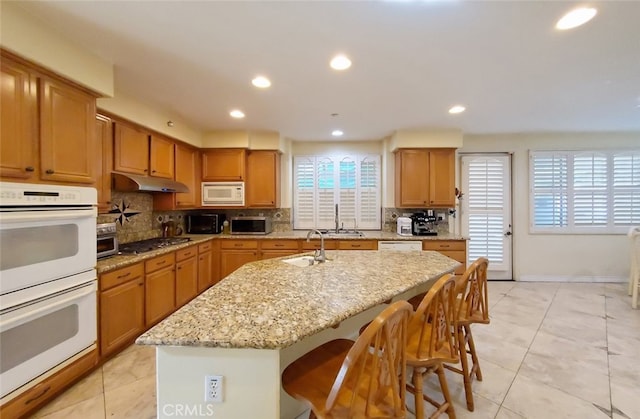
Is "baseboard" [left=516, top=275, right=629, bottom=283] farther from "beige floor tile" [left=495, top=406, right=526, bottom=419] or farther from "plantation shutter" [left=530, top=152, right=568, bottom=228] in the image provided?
"beige floor tile" [left=495, top=406, right=526, bottom=419]

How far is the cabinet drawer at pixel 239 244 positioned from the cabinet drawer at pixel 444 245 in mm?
2499

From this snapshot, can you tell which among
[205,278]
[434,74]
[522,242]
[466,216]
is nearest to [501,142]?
[466,216]

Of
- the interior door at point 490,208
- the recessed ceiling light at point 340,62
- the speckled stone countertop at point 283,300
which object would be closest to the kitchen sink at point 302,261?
the speckled stone countertop at point 283,300

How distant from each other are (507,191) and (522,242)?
0.89m

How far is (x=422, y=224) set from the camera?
421 centimetres

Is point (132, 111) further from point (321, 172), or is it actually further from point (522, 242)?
point (522, 242)

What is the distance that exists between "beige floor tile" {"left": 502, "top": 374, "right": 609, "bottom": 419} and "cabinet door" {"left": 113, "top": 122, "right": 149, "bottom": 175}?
12.6ft

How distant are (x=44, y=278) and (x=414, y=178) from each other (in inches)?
164

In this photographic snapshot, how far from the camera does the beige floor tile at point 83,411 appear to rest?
1722mm

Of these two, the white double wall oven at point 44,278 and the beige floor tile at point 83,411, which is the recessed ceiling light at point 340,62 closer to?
the white double wall oven at point 44,278

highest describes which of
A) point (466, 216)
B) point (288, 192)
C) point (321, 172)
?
point (321, 172)

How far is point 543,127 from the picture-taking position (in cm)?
406

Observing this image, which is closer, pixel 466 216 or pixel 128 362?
pixel 128 362

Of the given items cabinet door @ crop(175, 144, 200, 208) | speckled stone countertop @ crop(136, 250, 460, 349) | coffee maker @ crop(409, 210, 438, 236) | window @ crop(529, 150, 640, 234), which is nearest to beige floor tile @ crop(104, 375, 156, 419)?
speckled stone countertop @ crop(136, 250, 460, 349)
